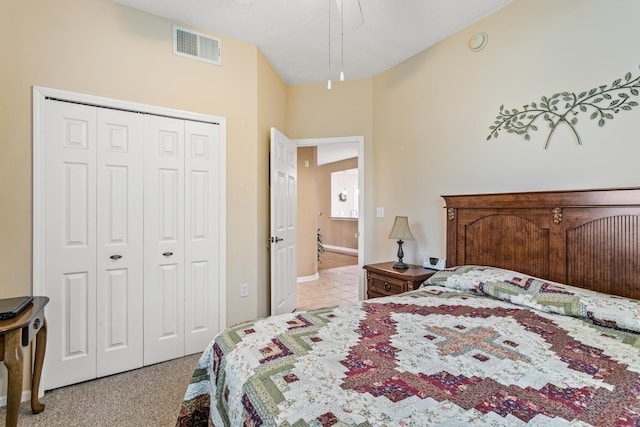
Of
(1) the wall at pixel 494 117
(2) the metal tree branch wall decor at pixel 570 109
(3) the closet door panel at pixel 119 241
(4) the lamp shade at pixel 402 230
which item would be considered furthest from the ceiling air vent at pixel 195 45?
(2) the metal tree branch wall decor at pixel 570 109

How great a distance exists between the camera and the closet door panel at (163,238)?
242 centimetres

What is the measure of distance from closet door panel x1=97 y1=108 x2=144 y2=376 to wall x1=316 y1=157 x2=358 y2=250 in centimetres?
638

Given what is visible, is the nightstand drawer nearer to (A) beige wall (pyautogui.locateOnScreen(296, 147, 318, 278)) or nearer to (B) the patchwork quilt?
(B) the patchwork quilt

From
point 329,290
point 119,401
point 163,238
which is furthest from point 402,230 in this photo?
point 119,401

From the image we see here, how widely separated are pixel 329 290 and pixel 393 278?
7.29 ft

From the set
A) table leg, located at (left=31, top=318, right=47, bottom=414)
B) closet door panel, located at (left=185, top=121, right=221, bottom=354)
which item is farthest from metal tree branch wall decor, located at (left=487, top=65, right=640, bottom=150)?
table leg, located at (left=31, top=318, right=47, bottom=414)

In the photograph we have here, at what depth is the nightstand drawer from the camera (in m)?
2.63

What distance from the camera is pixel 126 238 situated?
91.7 inches

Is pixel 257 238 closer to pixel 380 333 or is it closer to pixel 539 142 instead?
pixel 380 333

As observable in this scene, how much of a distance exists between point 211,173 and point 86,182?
2.88 feet

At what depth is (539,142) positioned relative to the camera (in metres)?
2.14

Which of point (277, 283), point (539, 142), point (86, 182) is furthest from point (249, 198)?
point (539, 142)

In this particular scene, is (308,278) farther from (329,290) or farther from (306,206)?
(306,206)

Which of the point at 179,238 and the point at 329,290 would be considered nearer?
the point at 179,238
